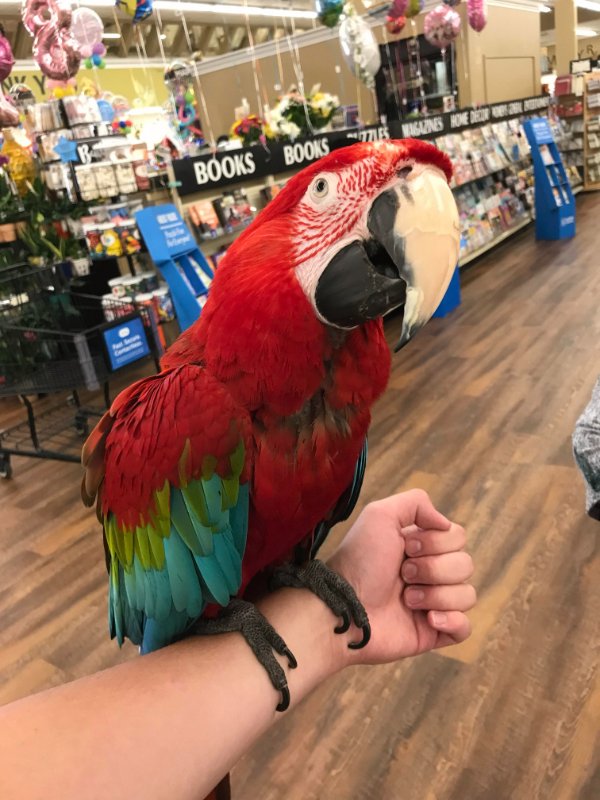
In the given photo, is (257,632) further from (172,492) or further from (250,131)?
(250,131)

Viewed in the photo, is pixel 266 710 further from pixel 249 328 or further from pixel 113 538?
pixel 249 328

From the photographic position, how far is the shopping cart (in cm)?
264

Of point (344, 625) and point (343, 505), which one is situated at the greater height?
point (343, 505)

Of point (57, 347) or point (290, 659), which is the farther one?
point (57, 347)

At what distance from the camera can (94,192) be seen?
3.11 metres

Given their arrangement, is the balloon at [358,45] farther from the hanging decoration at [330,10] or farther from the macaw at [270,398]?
the macaw at [270,398]

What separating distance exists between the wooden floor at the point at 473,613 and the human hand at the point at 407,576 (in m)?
0.61

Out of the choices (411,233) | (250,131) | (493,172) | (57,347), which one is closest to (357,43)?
(250,131)

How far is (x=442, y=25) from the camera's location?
213 inches

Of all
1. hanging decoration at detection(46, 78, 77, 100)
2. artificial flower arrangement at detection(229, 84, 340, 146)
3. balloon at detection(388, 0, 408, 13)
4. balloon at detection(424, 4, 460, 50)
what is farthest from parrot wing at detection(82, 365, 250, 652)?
balloon at detection(424, 4, 460, 50)

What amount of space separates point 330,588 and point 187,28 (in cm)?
961

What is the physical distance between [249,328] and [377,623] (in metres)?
0.59

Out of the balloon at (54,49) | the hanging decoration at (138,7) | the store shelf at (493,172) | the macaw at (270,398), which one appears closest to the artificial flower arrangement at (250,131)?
the hanging decoration at (138,7)

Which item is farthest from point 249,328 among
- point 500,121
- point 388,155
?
Answer: point 500,121
